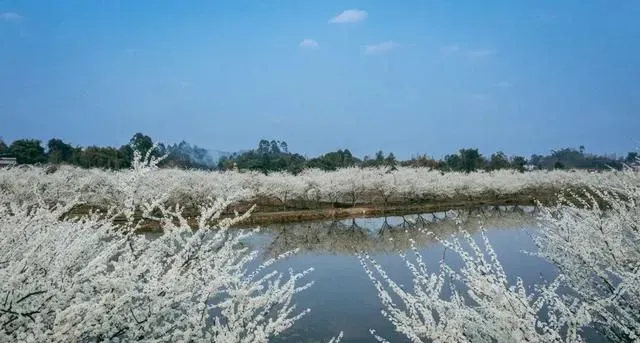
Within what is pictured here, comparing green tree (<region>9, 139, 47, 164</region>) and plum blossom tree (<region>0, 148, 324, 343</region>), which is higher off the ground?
green tree (<region>9, 139, 47, 164</region>)

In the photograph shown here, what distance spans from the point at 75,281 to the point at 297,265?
1476 centimetres

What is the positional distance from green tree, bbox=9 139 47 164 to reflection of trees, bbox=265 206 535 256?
3997 cm

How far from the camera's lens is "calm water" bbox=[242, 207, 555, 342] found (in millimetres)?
11617

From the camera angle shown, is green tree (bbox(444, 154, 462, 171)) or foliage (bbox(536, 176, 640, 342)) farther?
green tree (bbox(444, 154, 462, 171))

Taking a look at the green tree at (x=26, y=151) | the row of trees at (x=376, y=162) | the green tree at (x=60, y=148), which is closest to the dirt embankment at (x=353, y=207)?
the row of trees at (x=376, y=162)

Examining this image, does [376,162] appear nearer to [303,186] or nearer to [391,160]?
[391,160]

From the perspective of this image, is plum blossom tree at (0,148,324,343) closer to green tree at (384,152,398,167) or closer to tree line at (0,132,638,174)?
tree line at (0,132,638,174)

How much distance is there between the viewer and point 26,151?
5450cm

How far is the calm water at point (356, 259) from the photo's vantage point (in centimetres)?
1162

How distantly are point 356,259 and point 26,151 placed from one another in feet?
161

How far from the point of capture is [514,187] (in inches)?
1795

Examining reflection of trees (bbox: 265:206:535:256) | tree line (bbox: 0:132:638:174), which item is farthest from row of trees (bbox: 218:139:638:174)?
reflection of trees (bbox: 265:206:535:256)

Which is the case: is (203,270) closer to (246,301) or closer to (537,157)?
(246,301)

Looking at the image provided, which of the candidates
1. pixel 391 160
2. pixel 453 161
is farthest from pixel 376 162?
pixel 453 161
